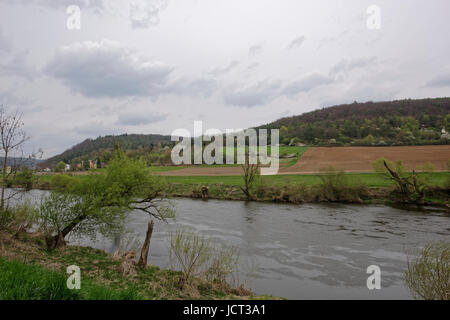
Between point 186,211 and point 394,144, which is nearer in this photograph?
point 186,211

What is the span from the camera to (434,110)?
107188 millimetres

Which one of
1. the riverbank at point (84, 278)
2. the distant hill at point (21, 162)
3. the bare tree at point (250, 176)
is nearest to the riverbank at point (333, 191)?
the bare tree at point (250, 176)

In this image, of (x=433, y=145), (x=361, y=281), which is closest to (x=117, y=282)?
(x=361, y=281)

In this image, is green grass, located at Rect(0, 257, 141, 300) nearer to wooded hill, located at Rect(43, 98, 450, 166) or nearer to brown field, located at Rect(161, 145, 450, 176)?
brown field, located at Rect(161, 145, 450, 176)

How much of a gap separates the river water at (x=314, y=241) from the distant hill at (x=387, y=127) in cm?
5771

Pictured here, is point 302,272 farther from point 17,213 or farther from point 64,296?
point 17,213

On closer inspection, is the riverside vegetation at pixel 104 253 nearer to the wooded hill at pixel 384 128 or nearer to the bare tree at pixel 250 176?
the bare tree at pixel 250 176

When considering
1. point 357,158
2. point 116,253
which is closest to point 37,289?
point 116,253

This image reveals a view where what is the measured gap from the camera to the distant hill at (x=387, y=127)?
77875 millimetres

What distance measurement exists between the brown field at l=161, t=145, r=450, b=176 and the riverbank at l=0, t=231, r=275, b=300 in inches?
1561

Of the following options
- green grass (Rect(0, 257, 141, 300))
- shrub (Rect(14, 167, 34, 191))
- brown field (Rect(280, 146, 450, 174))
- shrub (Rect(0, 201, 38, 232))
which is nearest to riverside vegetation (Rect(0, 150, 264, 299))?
shrub (Rect(0, 201, 38, 232))

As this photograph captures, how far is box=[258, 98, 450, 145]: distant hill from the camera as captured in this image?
77875 millimetres

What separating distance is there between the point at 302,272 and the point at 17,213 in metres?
17.9

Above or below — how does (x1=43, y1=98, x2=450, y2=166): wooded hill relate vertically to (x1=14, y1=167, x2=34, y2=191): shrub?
above
